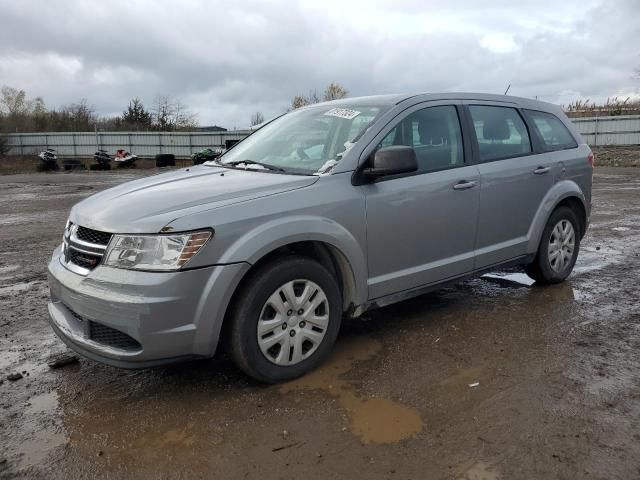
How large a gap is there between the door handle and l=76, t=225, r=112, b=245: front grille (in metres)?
2.47

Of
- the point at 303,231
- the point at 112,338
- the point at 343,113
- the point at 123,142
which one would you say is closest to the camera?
the point at 112,338

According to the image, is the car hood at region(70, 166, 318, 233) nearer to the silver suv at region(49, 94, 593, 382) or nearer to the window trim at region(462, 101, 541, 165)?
the silver suv at region(49, 94, 593, 382)

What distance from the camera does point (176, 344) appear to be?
293 centimetres

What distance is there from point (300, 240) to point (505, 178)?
6.91ft

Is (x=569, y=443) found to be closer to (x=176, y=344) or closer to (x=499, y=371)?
(x=499, y=371)

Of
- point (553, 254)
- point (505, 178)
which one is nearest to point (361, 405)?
point (505, 178)

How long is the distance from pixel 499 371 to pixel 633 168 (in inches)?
837

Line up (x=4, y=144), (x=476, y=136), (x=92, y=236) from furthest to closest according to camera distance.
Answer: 1. (x=4, y=144)
2. (x=476, y=136)
3. (x=92, y=236)

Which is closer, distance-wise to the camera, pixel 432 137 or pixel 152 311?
pixel 152 311

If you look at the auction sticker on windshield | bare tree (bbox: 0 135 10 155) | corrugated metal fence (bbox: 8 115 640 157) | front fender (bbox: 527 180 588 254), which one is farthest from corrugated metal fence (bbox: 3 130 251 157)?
the auction sticker on windshield

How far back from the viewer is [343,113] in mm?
4160

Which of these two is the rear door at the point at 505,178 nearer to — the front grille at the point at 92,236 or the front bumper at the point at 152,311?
the front bumper at the point at 152,311

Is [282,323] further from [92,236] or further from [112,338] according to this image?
[92,236]

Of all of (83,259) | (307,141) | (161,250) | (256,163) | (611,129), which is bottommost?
(83,259)
